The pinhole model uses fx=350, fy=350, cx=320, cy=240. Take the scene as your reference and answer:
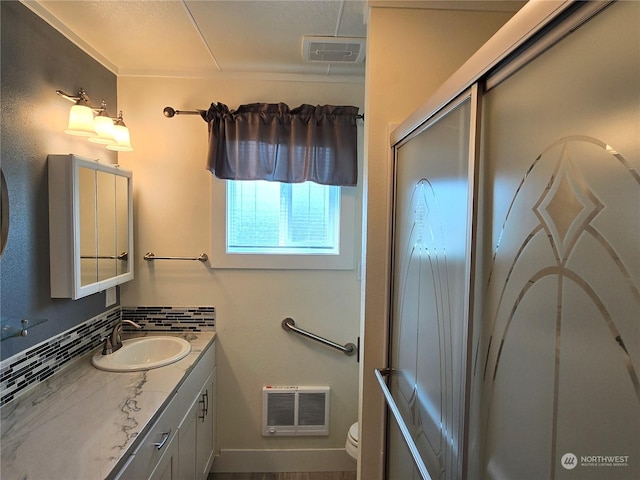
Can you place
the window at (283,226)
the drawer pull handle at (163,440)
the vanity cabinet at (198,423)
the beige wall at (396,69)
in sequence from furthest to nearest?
the window at (283,226) < the vanity cabinet at (198,423) < the beige wall at (396,69) < the drawer pull handle at (163,440)

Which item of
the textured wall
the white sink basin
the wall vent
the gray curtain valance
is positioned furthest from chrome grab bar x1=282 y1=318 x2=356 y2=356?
the textured wall

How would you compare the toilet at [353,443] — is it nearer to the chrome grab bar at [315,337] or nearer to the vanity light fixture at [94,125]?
the chrome grab bar at [315,337]

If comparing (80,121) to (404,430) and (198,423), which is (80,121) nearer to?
(198,423)

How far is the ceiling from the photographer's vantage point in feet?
4.80

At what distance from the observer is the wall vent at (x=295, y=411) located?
226 cm

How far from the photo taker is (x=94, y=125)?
1.67m

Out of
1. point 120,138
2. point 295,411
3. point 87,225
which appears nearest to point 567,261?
point 87,225

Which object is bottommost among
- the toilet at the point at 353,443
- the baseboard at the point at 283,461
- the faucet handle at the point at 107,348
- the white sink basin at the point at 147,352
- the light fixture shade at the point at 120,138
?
the baseboard at the point at 283,461

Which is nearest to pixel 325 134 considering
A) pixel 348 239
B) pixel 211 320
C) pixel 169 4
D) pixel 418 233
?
pixel 348 239

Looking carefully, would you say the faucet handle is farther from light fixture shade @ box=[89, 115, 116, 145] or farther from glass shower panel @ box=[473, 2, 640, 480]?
glass shower panel @ box=[473, 2, 640, 480]

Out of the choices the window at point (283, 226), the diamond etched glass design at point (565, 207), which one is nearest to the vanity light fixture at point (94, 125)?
the window at point (283, 226)

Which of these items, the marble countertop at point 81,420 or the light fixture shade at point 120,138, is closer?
the marble countertop at point 81,420

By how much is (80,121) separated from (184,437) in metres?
1.54

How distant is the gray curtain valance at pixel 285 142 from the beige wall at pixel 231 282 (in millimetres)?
121
